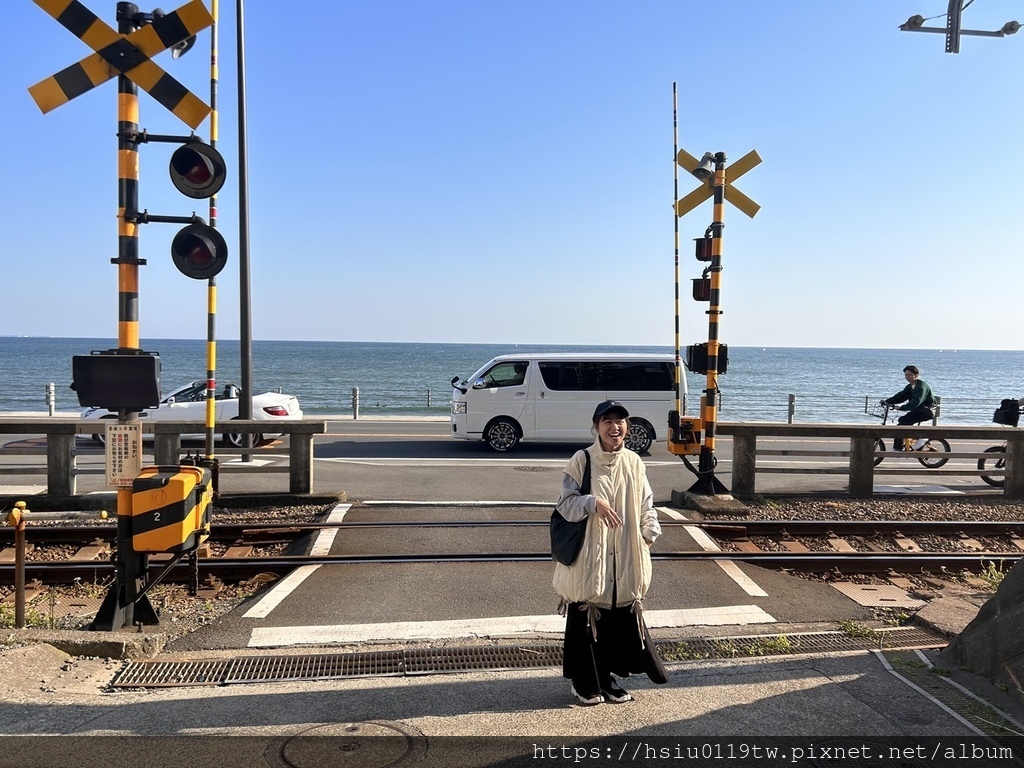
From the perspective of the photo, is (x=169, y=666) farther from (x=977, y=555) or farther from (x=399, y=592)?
(x=977, y=555)

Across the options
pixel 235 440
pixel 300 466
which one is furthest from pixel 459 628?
pixel 235 440

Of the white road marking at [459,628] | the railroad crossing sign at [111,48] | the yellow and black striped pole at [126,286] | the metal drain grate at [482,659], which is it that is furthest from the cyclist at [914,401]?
the railroad crossing sign at [111,48]

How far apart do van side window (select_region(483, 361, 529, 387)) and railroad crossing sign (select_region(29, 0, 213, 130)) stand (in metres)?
10.9

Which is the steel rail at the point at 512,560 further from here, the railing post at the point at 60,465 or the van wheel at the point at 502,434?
the van wheel at the point at 502,434

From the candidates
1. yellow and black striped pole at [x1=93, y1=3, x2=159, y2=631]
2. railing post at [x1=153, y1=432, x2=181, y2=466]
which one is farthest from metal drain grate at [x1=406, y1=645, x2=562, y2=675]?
railing post at [x1=153, y1=432, x2=181, y2=466]

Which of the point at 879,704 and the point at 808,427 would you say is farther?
the point at 808,427

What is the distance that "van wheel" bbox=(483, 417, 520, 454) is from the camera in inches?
615

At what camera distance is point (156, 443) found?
9.74 m

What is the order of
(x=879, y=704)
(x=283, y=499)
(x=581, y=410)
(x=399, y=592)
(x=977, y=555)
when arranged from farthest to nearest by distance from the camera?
(x=581, y=410)
(x=283, y=499)
(x=977, y=555)
(x=399, y=592)
(x=879, y=704)

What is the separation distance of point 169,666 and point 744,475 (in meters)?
7.82

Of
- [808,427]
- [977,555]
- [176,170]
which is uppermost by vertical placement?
[176,170]

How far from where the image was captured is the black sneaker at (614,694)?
4.00 metres

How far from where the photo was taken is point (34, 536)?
8023 millimetres

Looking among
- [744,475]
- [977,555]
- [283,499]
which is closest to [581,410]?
[744,475]
